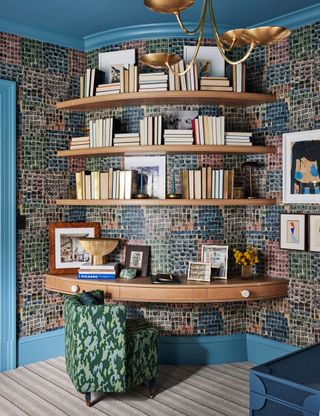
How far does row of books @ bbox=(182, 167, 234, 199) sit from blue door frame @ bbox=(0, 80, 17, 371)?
61.3 inches

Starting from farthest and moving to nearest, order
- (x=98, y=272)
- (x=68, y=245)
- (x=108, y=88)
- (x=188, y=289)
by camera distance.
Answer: (x=68, y=245) → (x=108, y=88) → (x=98, y=272) → (x=188, y=289)

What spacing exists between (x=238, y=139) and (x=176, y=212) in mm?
836

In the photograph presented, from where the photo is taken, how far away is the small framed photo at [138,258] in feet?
14.7

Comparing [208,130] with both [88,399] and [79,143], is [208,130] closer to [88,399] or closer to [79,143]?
[79,143]

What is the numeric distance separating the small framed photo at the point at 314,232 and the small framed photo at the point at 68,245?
196cm

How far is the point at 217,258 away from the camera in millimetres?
4340

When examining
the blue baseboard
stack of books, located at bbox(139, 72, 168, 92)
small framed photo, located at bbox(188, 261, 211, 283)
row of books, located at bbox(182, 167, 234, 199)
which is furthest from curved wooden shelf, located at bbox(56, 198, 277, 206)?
the blue baseboard

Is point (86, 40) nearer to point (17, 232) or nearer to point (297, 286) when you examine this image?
point (17, 232)

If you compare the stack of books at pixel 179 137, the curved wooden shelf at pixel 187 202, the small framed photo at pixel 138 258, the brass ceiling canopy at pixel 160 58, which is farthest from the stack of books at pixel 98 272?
the brass ceiling canopy at pixel 160 58

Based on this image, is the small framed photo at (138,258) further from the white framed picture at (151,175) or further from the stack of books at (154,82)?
the stack of books at (154,82)

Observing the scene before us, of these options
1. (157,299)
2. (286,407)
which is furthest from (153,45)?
(286,407)

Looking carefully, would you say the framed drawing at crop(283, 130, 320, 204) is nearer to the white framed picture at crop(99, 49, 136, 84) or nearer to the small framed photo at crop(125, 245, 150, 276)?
the small framed photo at crop(125, 245, 150, 276)

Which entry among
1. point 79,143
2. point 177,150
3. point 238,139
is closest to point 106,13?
point 79,143

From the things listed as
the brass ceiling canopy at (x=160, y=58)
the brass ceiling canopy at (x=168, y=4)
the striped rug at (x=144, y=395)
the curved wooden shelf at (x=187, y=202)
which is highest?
the brass ceiling canopy at (x=168, y=4)
